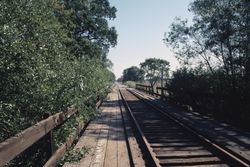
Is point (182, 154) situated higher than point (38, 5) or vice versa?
point (38, 5)

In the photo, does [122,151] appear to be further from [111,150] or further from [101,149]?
[101,149]

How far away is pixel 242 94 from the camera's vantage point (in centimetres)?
1709

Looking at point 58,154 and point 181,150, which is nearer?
point 58,154

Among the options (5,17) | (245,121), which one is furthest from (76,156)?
(245,121)

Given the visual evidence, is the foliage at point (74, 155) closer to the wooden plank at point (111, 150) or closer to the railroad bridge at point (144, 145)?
the railroad bridge at point (144, 145)

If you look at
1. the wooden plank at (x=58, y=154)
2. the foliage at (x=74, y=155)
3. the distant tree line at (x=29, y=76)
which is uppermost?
the distant tree line at (x=29, y=76)

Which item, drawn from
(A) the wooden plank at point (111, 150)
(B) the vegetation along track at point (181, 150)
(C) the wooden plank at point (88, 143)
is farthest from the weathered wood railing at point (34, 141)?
(B) the vegetation along track at point (181, 150)

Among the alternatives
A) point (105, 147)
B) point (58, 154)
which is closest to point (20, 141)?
point (58, 154)

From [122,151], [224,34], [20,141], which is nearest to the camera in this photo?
[20,141]

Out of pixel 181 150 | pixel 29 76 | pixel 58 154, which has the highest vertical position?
pixel 29 76

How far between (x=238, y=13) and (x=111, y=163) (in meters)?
19.0

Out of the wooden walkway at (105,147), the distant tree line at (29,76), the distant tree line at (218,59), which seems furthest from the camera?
the distant tree line at (218,59)

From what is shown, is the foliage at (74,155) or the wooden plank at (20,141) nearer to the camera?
the wooden plank at (20,141)

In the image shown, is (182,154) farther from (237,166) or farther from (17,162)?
(17,162)
